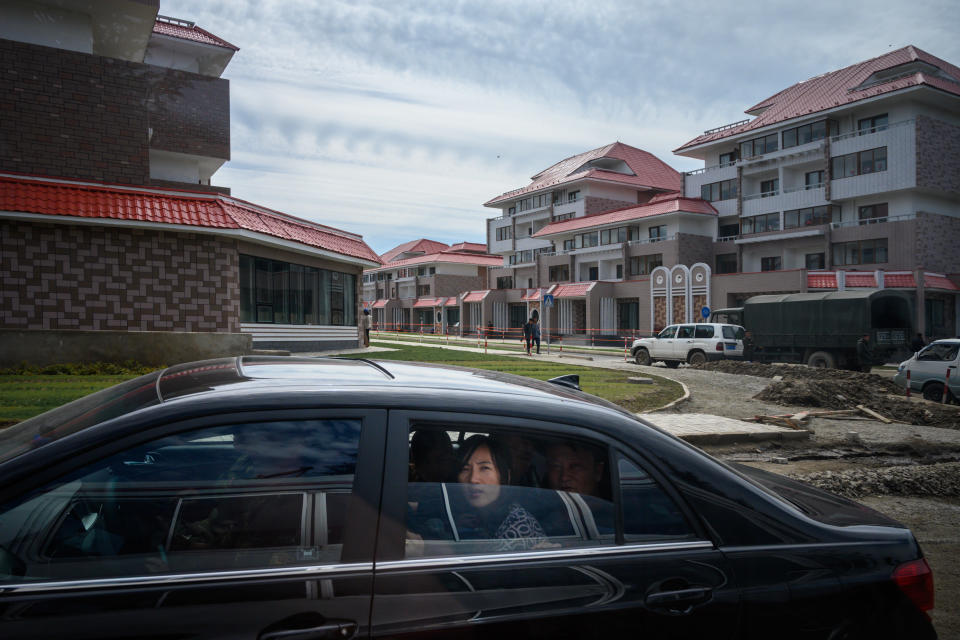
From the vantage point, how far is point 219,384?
2094 millimetres

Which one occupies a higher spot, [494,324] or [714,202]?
[714,202]

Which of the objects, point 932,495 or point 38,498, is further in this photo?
point 932,495

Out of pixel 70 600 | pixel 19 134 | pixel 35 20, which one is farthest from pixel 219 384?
pixel 35 20

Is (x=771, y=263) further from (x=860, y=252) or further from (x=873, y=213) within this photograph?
(x=873, y=213)

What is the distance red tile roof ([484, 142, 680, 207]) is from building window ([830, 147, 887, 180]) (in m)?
17.3

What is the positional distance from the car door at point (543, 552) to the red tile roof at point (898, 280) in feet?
116

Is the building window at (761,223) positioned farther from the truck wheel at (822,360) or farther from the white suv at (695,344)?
the truck wheel at (822,360)

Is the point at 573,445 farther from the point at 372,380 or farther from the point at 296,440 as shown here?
the point at 296,440

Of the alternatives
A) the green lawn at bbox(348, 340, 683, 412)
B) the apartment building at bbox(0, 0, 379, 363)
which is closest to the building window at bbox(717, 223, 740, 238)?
the green lawn at bbox(348, 340, 683, 412)

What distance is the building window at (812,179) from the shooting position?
124 feet

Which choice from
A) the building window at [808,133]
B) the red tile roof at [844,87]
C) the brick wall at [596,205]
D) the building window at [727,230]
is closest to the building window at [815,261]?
the building window at [727,230]

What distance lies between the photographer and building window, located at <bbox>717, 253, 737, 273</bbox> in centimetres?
4247

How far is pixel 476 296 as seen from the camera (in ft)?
186

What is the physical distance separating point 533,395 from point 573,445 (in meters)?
0.26
